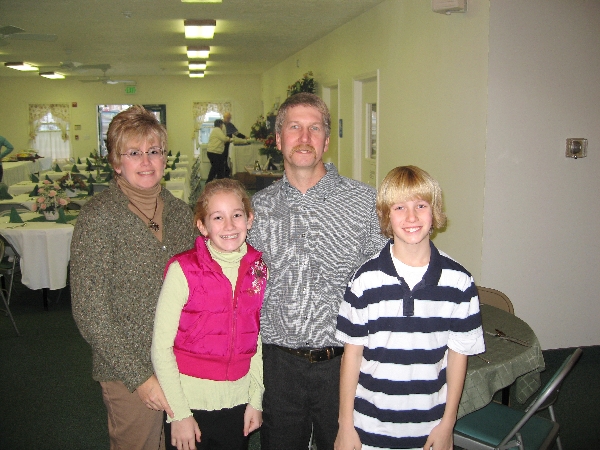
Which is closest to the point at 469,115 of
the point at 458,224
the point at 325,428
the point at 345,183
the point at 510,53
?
the point at 510,53

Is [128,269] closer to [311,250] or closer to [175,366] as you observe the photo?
[175,366]

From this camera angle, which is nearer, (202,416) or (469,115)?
(202,416)

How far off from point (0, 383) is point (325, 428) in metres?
2.90

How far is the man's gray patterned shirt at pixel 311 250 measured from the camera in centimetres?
178

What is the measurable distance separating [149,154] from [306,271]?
61 centimetres

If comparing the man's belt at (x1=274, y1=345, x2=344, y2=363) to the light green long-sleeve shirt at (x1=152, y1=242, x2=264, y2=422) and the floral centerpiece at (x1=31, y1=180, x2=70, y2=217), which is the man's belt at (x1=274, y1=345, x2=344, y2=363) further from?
the floral centerpiece at (x1=31, y1=180, x2=70, y2=217)

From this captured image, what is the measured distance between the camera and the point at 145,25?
7.48 m

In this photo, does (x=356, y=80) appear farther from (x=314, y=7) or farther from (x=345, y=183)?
(x=345, y=183)

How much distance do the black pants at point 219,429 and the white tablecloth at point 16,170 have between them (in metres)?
10.5

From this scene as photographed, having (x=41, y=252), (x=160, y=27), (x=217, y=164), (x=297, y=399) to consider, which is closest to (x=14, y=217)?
(x=41, y=252)

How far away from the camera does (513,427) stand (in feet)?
7.23

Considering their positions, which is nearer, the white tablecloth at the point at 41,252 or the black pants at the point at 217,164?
the white tablecloth at the point at 41,252

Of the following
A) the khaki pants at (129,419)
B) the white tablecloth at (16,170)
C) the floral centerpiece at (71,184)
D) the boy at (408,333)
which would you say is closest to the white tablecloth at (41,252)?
the floral centerpiece at (71,184)

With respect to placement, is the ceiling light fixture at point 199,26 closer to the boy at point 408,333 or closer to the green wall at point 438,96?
the green wall at point 438,96
